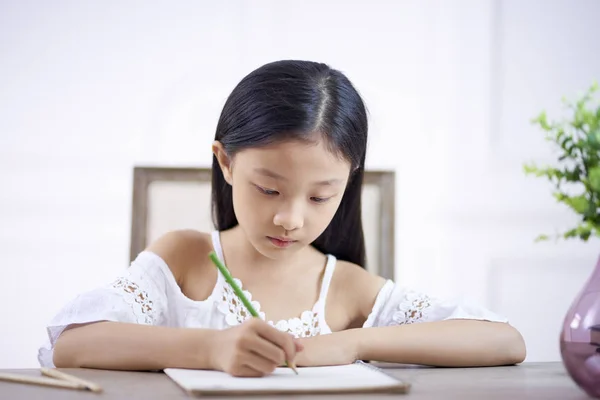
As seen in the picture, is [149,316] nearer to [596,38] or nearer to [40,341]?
[40,341]

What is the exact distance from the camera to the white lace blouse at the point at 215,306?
1.15 metres

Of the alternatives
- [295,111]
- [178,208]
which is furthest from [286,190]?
[178,208]

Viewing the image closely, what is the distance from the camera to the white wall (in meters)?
2.80

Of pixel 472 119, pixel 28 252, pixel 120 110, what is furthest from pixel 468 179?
pixel 28 252

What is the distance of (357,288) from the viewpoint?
1334 millimetres

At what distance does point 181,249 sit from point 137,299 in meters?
0.16

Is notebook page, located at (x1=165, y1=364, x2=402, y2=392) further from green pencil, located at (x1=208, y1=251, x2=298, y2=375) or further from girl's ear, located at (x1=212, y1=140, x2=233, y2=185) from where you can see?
girl's ear, located at (x1=212, y1=140, x2=233, y2=185)

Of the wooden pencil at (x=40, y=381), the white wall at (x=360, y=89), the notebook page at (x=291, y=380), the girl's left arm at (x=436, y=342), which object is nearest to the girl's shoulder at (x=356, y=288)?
the girl's left arm at (x=436, y=342)

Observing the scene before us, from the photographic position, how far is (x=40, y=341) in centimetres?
277

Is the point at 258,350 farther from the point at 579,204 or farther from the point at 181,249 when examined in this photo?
the point at 181,249

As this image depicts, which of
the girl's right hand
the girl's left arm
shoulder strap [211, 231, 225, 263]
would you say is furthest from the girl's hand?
shoulder strap [211, 231, 225, 263]

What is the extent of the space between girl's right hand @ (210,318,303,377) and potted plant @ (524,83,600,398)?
0.28 m

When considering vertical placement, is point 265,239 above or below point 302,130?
below

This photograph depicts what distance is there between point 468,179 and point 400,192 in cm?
28
